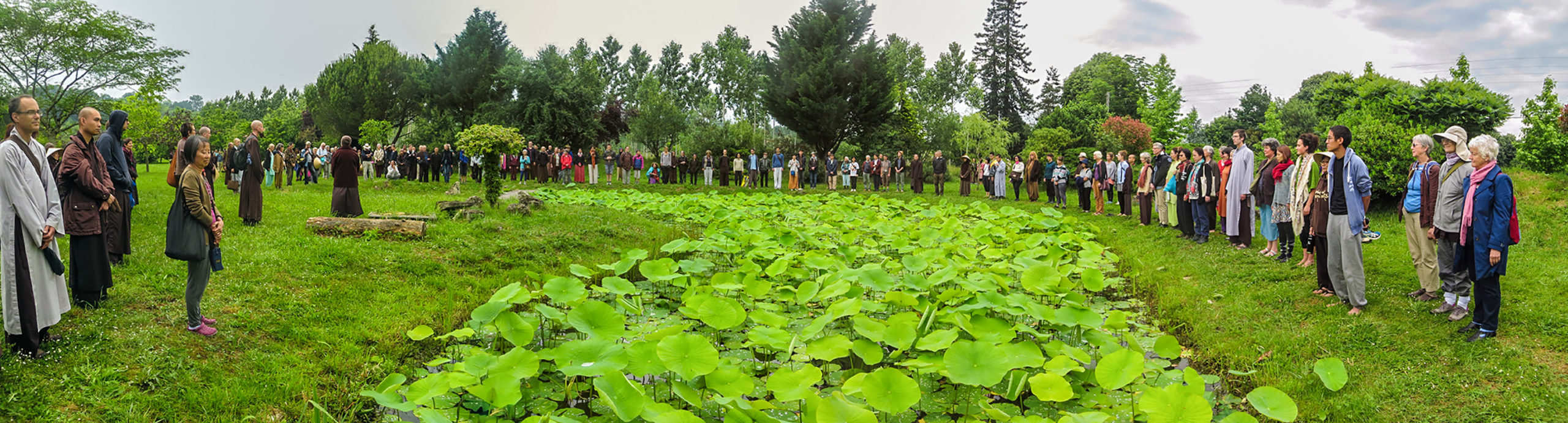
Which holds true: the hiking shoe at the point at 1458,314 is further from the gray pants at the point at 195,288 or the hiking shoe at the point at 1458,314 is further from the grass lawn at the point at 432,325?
the gray pants at the point at 195,288

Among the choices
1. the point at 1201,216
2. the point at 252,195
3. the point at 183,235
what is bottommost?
the point at 1201,216

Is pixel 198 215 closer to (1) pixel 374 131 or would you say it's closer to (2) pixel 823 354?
(2) pixel 823 354

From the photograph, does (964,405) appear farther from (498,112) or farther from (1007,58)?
(1007,58)

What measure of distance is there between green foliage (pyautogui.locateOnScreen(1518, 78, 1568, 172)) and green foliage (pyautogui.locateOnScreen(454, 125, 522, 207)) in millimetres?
17602

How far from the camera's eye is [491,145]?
13.3 m

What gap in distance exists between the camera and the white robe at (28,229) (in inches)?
142

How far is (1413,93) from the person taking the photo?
12656 mm

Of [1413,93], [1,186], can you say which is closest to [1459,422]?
[1,186]

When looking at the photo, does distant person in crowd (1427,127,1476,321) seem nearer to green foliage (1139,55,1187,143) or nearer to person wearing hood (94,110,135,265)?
person wearing hood (94,110,135,265)

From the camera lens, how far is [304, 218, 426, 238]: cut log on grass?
25.9 ft

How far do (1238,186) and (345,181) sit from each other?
38.7 feet

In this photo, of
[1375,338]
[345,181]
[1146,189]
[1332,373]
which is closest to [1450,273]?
[1375,338]

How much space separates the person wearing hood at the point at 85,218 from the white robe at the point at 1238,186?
10.5 m

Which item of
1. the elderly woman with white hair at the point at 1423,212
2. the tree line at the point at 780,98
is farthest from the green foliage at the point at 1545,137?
the elderly woman with white hair at the point at 1423,212
